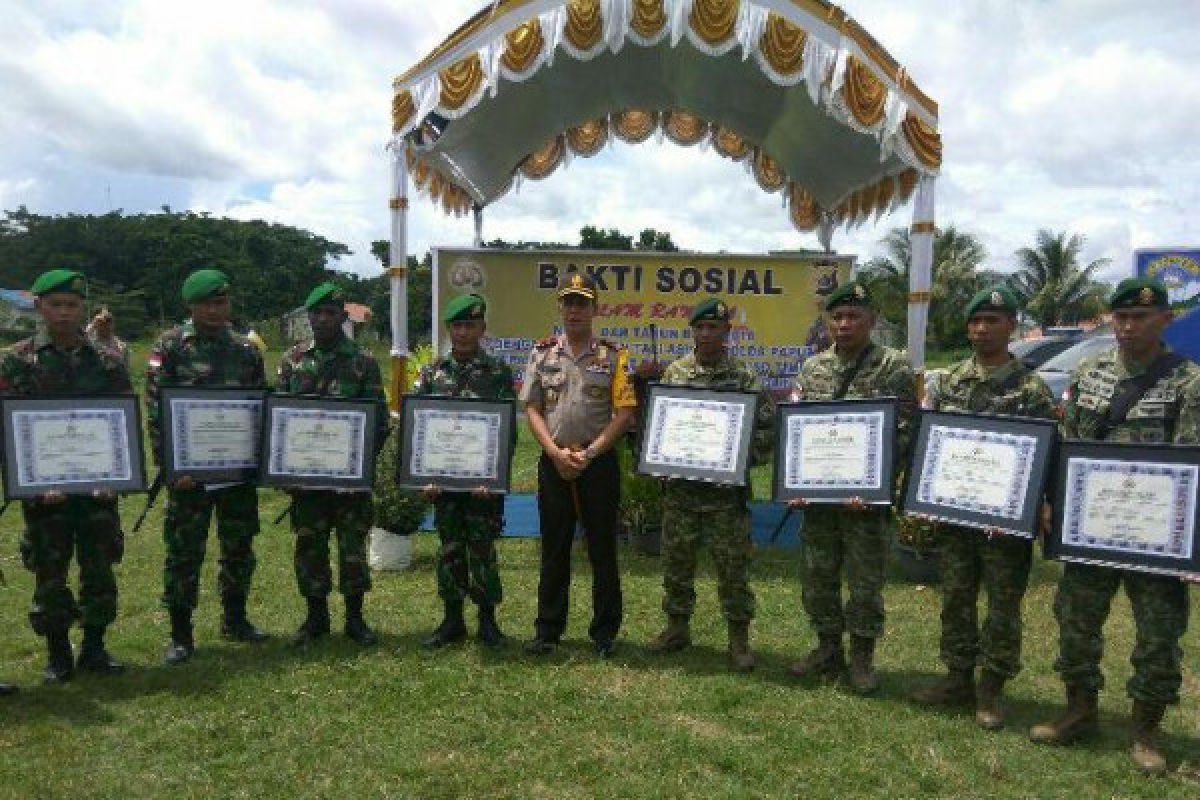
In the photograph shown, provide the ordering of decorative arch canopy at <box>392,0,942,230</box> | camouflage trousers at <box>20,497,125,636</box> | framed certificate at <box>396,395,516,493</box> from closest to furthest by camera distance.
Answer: camouflage trousers at <box>20,497,125,636</box>
framed certificate at <box>396,395,516,493</box>
decorative arch canopy at <box>392,0,942,230</box>

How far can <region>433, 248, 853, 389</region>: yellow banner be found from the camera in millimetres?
9156

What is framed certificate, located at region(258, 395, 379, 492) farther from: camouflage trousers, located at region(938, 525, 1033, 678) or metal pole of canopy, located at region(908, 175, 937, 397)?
metal pole of canopy, located at region(908, 175, 937, 397)

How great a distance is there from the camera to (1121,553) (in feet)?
12.4

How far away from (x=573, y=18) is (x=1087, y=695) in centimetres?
576

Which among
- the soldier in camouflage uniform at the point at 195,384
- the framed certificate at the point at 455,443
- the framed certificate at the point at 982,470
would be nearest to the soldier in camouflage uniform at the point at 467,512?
the framed certificate at the point at 455,443

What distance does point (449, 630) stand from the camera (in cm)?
521

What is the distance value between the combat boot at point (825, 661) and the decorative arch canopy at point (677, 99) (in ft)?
13.5

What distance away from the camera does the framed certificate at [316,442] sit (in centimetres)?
486

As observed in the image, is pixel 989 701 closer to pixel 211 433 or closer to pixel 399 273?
pixel 211 433

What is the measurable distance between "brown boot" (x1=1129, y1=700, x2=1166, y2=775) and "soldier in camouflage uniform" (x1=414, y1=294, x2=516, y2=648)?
315 cm

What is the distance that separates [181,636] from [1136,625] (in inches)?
187

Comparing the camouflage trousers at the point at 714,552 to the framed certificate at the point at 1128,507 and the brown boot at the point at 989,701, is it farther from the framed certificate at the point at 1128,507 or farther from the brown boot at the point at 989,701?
the framed certificate at the point at 1128,507

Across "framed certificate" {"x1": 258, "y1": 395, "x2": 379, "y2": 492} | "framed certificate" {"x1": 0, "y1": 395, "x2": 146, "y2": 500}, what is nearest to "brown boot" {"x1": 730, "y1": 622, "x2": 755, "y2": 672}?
"framed certificate" {"x1": 258, "y1": 395, "x2": 379, "y2": 492}

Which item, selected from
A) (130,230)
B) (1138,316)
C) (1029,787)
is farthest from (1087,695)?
(130,230)
